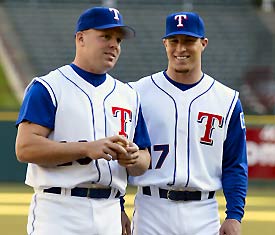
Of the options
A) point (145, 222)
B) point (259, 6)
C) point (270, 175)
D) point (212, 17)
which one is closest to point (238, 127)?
point (145, 222)

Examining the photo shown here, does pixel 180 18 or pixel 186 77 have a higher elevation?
pixel 180 18

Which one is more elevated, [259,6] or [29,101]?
[259,6]

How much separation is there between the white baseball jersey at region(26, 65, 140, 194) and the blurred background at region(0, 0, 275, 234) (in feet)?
40.1

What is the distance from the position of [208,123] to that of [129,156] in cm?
77

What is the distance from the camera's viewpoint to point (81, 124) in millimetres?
3803

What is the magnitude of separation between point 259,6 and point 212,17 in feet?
5.98

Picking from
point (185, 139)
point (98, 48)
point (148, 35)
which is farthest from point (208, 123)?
point (148, 35)

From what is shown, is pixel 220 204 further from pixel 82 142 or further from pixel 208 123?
pixel 82 142

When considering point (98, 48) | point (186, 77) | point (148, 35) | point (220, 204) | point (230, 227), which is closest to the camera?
point (98, 48)

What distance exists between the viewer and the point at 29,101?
3725 mm

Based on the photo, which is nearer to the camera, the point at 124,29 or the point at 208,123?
the point at 124,29

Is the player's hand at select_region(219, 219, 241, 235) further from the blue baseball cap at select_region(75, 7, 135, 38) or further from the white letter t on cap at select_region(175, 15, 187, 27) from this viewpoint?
the blue baseball cap at select_region(75, 7, 135, 38)

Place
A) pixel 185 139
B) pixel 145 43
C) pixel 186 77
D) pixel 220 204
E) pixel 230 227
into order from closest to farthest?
pixel 230 227 → pixel 185 139 → pixel 186 77 → pixel 220 204 → pixel 145 43

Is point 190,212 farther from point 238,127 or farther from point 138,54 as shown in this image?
point 138,54
